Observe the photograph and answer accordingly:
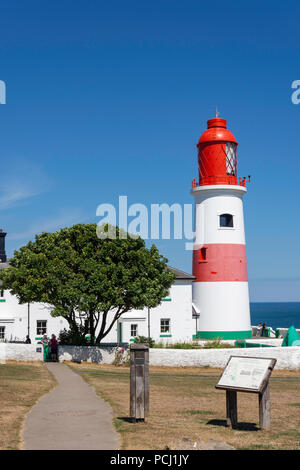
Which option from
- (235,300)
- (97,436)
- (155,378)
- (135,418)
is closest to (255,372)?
(135,418)

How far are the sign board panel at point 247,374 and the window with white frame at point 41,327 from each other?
98.3ft

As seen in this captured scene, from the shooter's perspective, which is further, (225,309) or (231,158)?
(231,158)

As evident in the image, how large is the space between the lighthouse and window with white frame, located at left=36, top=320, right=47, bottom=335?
11.2m

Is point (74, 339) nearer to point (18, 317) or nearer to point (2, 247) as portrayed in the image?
point (18, 317)

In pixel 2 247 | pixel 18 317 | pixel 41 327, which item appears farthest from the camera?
pixel 2 247

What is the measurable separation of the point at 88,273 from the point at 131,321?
1224cm

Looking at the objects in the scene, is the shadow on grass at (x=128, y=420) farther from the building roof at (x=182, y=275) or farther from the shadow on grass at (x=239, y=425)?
the building roof at (x=182, y=275)

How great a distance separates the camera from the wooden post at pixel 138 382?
11344 mm

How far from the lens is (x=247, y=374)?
11211 mm

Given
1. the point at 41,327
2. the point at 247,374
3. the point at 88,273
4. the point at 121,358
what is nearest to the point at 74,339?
the point at 121,358

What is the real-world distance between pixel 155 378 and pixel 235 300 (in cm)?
1873

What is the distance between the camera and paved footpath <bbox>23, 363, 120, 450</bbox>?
9.30 metres
